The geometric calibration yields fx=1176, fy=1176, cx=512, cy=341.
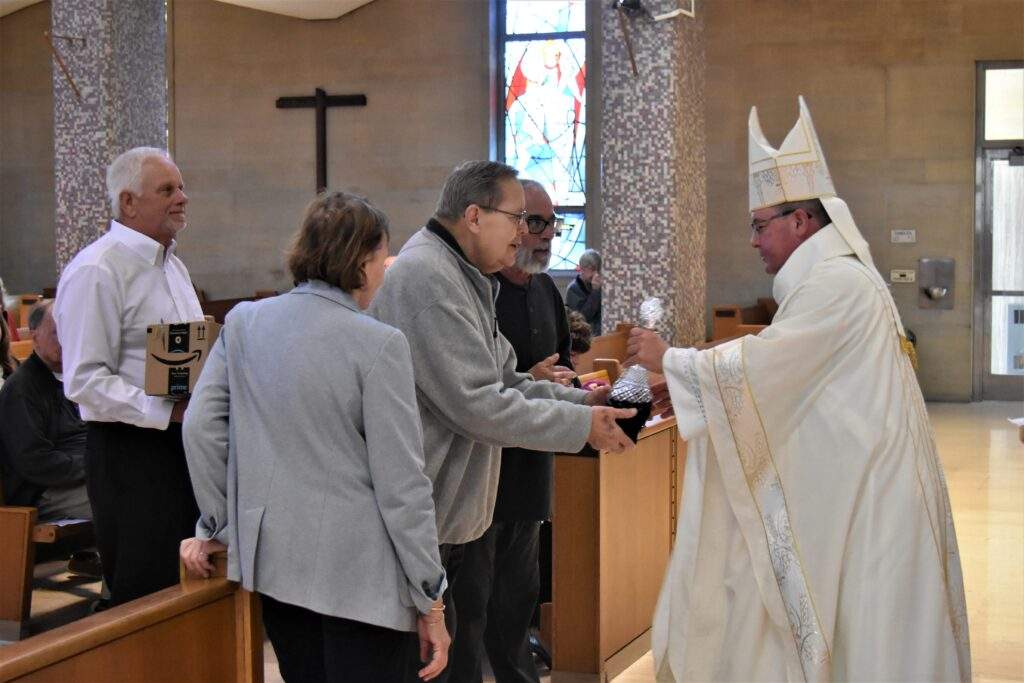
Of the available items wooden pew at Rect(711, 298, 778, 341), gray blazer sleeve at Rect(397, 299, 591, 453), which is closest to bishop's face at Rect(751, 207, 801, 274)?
gray blazer sleeve at Rect(397, 299, 591, 453)

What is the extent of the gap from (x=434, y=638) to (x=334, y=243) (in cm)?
74

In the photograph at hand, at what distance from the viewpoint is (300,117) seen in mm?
13523

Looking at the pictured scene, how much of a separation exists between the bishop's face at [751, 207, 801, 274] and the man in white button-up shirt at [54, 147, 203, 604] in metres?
1.52

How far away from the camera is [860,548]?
2.73 meters

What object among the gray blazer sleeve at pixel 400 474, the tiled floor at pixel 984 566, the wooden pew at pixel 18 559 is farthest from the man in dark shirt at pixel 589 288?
the gray blazer sleeve at pixel 400 474

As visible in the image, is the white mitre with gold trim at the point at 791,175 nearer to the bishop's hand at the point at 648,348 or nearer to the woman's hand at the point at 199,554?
the bishop's hand at the point at 648,348

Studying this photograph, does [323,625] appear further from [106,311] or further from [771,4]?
[771,4]

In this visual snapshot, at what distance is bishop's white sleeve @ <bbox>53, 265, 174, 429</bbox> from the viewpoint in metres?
2.95

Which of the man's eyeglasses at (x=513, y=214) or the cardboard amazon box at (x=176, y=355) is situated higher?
the man's eyeglasses at (x=513, y=214)

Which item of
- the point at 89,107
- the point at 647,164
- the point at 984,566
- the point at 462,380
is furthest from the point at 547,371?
the point at 89,107

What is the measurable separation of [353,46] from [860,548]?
1163 cm

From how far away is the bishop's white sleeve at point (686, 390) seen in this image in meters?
2.83

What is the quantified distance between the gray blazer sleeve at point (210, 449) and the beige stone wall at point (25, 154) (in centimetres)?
1306

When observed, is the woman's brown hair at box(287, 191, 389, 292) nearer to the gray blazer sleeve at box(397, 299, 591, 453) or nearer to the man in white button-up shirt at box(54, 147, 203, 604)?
the gray blazer sleeve at box(397, 299, 591, 453)
